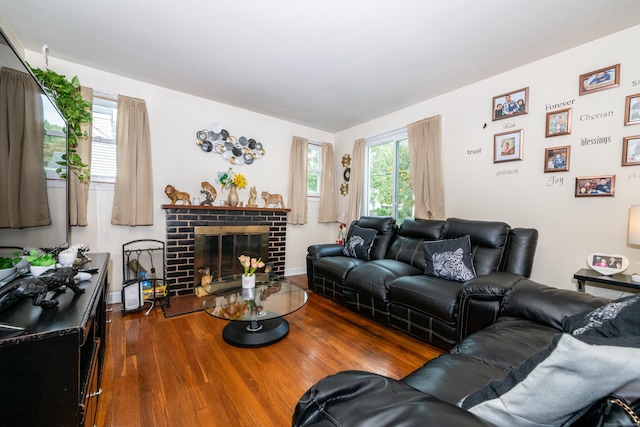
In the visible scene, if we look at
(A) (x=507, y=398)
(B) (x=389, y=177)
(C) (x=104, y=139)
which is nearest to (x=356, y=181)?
(B) (x=389, y=177)

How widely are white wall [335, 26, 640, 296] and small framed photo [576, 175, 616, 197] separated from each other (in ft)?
0.12

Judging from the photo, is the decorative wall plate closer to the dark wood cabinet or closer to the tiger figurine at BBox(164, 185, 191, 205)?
the dark wood cabinet

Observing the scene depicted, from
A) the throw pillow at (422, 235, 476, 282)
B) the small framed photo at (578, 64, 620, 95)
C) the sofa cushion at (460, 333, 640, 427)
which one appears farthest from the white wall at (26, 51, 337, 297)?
the sofa cushion at (460, 333, 640, 427)

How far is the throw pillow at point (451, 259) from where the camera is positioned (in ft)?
7.65

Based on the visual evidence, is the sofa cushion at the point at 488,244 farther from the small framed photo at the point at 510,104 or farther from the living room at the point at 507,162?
the small framed photo at the point at 510,104

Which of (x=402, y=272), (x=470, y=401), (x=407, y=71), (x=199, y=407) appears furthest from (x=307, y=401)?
(x=407, y=71)

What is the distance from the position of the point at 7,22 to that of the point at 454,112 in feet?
14.1

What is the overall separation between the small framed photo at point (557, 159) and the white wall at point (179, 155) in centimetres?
330

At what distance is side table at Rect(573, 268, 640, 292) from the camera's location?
5.85 feet

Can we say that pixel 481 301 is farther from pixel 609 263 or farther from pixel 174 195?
pixel 174 195

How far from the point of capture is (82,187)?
2.66 metres

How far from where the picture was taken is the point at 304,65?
2.62m

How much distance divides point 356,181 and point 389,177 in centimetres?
56

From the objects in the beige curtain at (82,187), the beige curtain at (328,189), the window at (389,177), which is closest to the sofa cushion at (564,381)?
the window at (389,177)
